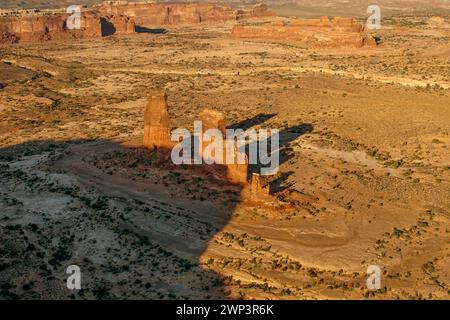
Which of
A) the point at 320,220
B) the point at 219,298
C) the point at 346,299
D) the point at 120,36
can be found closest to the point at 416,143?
the point at 320,220

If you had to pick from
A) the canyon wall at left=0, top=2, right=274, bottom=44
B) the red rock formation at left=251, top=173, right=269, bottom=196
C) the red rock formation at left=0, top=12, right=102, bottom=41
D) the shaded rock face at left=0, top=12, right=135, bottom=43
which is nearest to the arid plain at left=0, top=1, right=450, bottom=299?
the red rock formation at left=251, top=173, right=269, bottom=196

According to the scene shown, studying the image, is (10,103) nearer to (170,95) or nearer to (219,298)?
(170,95)

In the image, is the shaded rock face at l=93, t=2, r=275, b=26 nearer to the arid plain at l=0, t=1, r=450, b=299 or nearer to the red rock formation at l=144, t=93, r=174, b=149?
the arid plain at l=0, t=1, r=450, b=299

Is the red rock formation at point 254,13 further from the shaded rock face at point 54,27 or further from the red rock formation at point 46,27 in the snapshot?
the red rock formation at point 46,27

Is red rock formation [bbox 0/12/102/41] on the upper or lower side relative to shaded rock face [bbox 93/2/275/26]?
lower

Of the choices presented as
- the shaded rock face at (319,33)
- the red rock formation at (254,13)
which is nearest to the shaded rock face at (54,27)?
the shaded rock face at (319,33)
